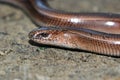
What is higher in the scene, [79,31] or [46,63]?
[79,31]

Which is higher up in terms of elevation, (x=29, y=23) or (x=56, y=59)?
(x=29, y=23)

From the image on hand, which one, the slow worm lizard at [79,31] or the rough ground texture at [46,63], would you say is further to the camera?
the slow worm lizard at [79,31]

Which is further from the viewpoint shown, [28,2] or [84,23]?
[28,2]

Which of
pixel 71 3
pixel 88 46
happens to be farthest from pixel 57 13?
pixel 71 3

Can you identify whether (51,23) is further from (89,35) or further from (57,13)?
(89,35)

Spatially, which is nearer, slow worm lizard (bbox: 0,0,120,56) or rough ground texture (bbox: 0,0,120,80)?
rough ground texture (bbox: 0,0,120,80)

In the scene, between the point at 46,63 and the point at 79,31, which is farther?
the point at 79,31

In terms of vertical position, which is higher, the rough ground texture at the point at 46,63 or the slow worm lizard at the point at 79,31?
the slow worm lizard at the point at 79,31

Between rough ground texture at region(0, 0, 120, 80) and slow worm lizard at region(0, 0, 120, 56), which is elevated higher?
slow worm lizard at region(0, 0, 120, 56)
